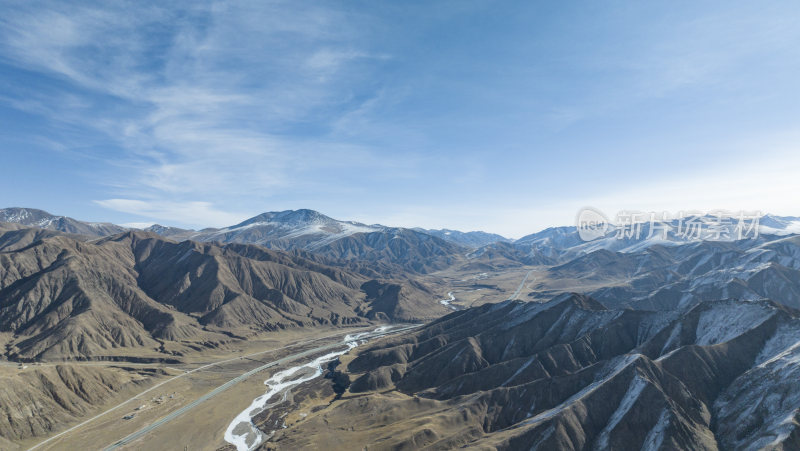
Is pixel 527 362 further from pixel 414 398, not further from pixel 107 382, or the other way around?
pixel 107 382

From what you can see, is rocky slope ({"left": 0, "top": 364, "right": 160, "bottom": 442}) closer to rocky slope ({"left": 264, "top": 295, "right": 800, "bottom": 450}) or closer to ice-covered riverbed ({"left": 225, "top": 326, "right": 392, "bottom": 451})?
ice-covered riverbed ({"left": 225, "top": 326, "right": 392, "bottom": 451})

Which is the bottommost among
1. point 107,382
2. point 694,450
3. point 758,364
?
point 694,450

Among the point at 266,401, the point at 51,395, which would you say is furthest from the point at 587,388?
the point at 51,395

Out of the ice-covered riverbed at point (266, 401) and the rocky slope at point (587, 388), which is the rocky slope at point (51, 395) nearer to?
the ice-covered riverbed at point (266, 401)

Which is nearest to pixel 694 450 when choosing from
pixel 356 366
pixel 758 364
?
pixel 758 364

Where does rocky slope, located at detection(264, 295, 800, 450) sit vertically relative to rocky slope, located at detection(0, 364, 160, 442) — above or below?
below

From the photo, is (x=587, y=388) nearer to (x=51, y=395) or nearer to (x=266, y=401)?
(x=266, y=401)

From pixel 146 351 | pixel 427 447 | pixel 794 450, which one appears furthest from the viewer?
pixel 146 351

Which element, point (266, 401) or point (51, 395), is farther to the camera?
point (266, 401)

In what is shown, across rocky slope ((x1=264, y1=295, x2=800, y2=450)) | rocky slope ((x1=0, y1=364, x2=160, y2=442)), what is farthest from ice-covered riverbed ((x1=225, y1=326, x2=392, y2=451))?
rocky slope ((x1=0, y1=364, x2=160, y2=442))
